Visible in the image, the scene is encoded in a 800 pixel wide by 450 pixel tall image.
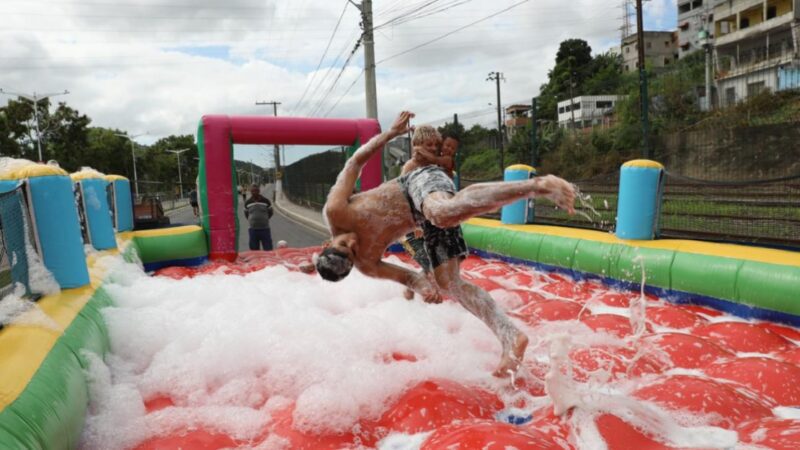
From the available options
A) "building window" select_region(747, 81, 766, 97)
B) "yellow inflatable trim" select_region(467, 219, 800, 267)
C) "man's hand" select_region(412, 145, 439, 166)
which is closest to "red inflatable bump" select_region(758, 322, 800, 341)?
"yellow inflatable trim" select_region(467, 219, 800, 267)

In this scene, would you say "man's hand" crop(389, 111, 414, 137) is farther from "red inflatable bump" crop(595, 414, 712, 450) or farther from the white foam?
"red inflatable bump" crop(595, 414, 712, 450)

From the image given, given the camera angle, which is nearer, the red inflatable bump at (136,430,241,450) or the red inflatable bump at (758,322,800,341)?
the red inflatable bump at (136,430,241,450)

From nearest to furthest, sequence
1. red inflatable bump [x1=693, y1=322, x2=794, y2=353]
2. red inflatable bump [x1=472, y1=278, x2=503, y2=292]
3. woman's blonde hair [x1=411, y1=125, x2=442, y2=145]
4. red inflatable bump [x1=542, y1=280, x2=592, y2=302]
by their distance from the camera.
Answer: woman's blonde hair [x1=411, y1=125, x2=442, y2=145] → red inflatable bump [x1=693, y1=322, x2=794, y2=353] → red inflatable bump [x1=542, y1=280, x2=592, y2=302] → red inflatable bump [x1=472, y1=278, x2=503, y2=292]

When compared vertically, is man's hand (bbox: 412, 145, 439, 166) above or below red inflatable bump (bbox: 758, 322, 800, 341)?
above

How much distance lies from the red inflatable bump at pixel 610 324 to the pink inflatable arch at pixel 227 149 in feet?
12.9

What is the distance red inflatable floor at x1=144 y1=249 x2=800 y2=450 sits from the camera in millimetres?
2049

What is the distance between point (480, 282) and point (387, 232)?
2.06m

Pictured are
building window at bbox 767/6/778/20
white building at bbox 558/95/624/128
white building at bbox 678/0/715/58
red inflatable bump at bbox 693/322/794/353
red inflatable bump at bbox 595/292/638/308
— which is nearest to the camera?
red inflatable bump at bbox 693/322/794/353

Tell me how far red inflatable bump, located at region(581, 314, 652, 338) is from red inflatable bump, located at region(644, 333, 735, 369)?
0.72 ft

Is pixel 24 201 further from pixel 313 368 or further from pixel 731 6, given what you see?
pixel 731 6

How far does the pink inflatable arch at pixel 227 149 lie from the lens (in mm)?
6664

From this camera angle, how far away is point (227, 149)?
673 centimetres

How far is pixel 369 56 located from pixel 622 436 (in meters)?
12.0

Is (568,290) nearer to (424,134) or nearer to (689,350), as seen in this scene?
(689,350)
